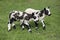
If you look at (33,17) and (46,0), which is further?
(46,0)

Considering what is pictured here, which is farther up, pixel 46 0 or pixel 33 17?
pixel 33 17

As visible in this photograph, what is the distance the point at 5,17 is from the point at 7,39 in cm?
349

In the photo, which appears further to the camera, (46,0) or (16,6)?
(46,0)

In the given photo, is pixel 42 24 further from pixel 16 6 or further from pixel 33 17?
pixel 16 6

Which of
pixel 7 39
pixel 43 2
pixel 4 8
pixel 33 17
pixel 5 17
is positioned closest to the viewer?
pixel 7 39

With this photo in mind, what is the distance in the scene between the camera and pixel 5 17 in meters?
14.3

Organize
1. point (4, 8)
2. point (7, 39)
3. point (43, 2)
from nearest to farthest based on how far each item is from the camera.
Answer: point (7, 39) < point (4, 8) < point (43, 2)

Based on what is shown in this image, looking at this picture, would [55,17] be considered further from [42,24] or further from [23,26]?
[23,26]

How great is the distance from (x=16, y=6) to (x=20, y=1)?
5.12ft

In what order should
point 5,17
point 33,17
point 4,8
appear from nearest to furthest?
point 33,17 < point 5,17 < point 4,8

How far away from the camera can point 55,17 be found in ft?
47.5

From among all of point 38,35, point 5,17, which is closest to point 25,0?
point 5,17

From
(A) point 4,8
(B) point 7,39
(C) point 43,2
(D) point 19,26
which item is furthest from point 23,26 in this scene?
(C) point 43,2

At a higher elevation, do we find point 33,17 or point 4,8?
point 33,17
